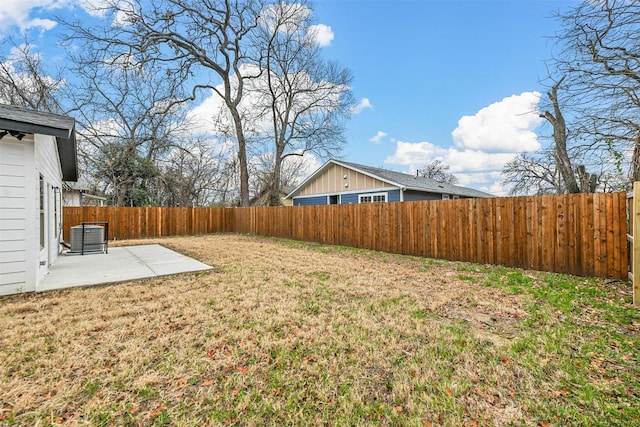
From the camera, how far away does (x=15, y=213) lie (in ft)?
12.8

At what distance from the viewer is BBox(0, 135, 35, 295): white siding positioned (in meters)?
3.82

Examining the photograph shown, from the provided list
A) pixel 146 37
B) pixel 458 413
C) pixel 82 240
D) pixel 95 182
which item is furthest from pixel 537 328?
pixel 95 182

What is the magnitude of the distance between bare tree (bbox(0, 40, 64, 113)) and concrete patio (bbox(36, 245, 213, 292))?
1141cm

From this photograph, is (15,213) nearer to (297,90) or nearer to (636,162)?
(636,162)

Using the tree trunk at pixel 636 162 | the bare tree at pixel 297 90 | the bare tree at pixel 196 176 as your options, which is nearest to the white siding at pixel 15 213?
the tree trunk at pixel 636 162

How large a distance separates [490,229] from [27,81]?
67.4 feet

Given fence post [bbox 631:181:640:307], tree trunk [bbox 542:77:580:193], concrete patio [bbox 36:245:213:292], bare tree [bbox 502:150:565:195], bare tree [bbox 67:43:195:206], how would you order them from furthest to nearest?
1. bare tree [bbox 502:150:565:195]
2. bare tree [bbox 67:43:195:206]
3. tree trunk [bbox 542:77:580:193]
4. concrete patio [bbox 36:245:213:292]
5. fence post [bbox 631:181:640:307]

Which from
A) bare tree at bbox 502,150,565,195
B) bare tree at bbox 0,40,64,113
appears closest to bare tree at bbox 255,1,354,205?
bare tree at bbox 502,150,565,195

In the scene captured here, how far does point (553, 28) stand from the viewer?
6586 millimetres

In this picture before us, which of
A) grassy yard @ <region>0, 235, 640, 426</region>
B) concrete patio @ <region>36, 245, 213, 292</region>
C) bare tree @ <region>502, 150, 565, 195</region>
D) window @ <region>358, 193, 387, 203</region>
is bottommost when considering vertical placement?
grassy yard @ <region>0, 235, 640, 426</region>

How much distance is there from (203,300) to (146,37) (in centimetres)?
1458

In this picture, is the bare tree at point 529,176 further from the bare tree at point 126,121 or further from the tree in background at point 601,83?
the bare tree at point 126,121

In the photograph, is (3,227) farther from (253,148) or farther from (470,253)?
(253,148)

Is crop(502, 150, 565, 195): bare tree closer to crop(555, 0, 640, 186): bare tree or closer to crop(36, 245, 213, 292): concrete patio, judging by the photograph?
crop(555, 0, 640, 186): bare tree
